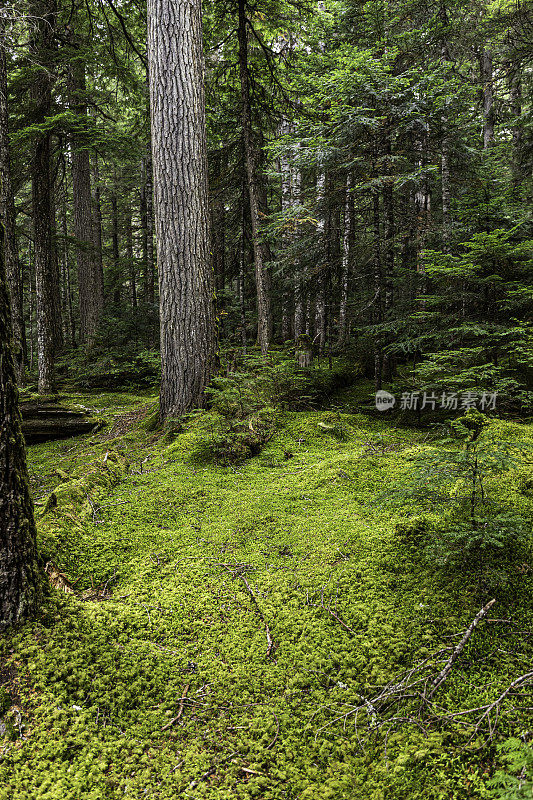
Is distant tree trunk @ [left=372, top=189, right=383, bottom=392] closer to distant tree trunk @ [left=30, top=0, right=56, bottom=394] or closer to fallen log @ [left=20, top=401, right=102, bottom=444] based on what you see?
fallen log @ [left=20, top=401, right=102, bottom=444]

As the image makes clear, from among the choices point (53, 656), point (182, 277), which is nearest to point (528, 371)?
point (182, 277)

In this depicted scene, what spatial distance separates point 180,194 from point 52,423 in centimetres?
405

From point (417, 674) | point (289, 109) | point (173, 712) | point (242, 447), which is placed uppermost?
point (289, 109)

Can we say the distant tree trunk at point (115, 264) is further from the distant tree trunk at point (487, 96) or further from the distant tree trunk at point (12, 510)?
the distant tree trunk at point (12, 510)

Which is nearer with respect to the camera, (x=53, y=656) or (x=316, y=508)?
(x=53, y=656)

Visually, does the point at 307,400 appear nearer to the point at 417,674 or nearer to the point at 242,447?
the point at 242,447

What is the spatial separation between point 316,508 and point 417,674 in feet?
5.34

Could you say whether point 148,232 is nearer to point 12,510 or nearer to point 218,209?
point 218,209

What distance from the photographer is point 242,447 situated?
15.1ft

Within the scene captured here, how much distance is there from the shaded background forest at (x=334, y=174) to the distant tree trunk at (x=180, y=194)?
192 centimetres

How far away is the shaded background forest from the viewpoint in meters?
5.61
